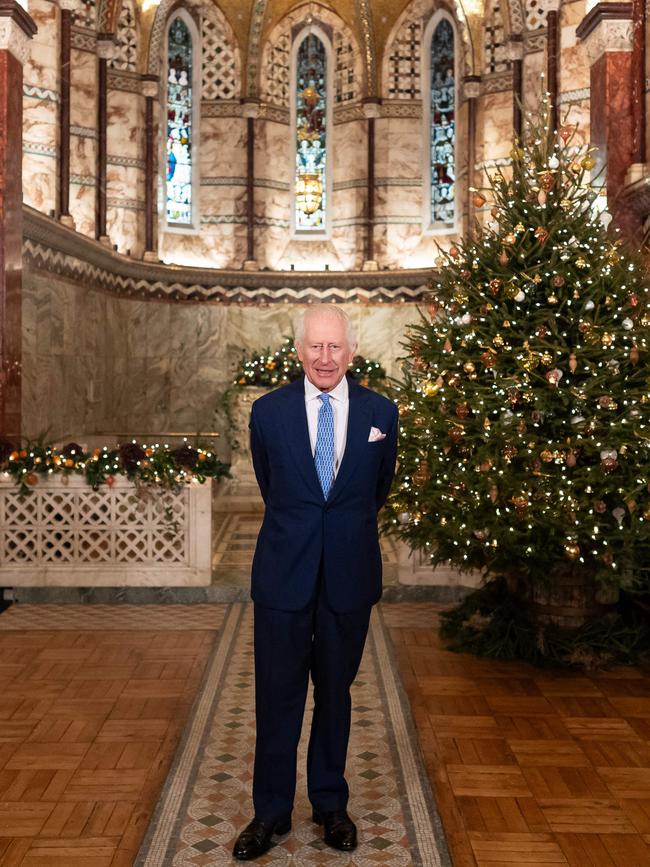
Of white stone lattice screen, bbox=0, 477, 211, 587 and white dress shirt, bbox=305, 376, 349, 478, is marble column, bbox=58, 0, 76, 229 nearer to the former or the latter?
white stone lattice screen, bbox=0, 477, 211, 587

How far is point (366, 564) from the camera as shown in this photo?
145 inches

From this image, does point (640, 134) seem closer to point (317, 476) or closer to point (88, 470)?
point (88, 470)

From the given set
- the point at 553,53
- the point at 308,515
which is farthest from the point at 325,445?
the point at 553,53

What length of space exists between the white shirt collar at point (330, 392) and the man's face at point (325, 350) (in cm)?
4

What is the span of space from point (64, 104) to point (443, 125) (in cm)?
600

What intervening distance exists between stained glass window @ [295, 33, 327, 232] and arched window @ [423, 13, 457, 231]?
5.41 feet

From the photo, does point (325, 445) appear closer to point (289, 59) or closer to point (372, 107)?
point (372, 107)

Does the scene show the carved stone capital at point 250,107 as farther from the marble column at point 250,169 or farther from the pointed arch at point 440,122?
the pointed arch at point 440,122

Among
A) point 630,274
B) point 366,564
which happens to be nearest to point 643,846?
point 366,564

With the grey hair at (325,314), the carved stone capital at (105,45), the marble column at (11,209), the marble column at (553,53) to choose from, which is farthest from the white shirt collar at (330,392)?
the carved stone capital at (105,45)

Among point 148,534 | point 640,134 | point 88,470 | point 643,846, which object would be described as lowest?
point 643,846

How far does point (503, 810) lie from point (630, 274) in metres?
3.07

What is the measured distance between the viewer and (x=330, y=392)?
3662 mm

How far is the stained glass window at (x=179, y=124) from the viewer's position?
51.5ft
